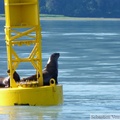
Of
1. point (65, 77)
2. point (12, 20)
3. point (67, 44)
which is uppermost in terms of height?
point (12, 20)

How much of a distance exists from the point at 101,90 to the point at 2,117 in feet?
33.0

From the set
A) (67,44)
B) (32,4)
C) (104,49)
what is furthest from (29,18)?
(67,44)

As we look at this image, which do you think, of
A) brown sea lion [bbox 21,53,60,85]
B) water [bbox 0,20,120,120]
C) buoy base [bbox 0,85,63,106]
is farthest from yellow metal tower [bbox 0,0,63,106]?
brown sea lion [bbox 21,53,60,85]

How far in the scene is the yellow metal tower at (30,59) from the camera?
31.3 m

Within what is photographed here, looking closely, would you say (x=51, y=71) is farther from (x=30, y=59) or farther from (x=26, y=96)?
(x=26, y=96)

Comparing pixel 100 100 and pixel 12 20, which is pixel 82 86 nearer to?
pixel 100 100

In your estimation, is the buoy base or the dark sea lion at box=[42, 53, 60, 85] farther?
the dark sea lion at box=[42, 53, 60, 85]

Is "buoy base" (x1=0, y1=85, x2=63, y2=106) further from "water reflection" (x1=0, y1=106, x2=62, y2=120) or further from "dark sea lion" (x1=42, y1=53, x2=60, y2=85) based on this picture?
"dark sea lion" (x1=42, y1=53, x2=60, y2=85)

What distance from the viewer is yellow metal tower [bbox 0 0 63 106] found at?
31.3 meters

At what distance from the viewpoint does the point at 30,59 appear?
1276 inches

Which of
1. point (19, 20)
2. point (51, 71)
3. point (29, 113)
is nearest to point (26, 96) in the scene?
point (29, 113)

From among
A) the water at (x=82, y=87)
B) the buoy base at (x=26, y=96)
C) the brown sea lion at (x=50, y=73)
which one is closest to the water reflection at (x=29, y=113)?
the water at (x=82, y=87)

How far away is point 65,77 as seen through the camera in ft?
143

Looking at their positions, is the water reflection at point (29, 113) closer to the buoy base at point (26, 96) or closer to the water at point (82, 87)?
the water at point (82, 87)
